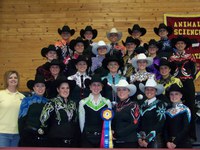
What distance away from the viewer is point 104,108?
3.75 meters

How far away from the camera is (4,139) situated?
404 centimetres

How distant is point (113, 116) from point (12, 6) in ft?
17.2

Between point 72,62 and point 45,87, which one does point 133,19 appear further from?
point 45,87

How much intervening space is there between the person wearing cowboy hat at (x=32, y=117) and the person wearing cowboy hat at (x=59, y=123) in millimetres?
88

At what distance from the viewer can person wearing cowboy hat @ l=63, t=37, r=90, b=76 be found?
192 inches

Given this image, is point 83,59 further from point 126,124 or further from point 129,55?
point 126,124

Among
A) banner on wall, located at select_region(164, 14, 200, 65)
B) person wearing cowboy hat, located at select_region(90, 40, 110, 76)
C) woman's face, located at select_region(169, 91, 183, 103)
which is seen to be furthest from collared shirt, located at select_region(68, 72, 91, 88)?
banner on wall, located at select_region(164, 14, 200, 65)

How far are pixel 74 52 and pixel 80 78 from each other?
2.98ft

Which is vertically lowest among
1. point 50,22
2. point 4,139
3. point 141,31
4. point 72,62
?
point 4,139

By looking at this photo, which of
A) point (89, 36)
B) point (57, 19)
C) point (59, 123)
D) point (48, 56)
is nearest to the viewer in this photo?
point (59, 123)

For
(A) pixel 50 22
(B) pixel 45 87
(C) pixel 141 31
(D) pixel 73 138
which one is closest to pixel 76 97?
(B) pixel 45 87

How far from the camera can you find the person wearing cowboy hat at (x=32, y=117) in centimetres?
375

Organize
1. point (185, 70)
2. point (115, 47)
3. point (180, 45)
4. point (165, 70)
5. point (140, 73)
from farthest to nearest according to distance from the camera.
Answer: point (115, 47) < point (180, 45) < point (185, 70) < point (140, 73) < point (165, 70)

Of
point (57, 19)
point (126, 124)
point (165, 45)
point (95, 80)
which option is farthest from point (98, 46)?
point (57, 19)
